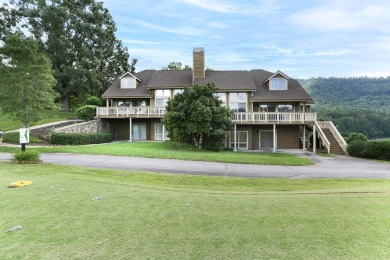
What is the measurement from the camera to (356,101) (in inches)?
3110

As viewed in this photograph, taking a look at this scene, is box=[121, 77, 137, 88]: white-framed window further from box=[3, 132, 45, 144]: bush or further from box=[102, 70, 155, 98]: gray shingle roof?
box=[3, 132, 45, 144]: bush

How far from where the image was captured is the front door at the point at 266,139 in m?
33.1

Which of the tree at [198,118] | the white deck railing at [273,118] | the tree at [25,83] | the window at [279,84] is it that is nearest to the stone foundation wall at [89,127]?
the tree at [25,83]

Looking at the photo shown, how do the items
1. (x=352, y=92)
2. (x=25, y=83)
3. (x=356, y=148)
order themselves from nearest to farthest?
(x=25, y=83) < (x=356, y=148) < (x=352, y=92)

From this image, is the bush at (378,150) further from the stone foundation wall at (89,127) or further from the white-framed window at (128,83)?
the stone foundation wall at (89,127)

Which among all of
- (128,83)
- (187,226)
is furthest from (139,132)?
(187,226)

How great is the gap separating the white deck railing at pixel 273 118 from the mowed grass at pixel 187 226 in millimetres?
21846

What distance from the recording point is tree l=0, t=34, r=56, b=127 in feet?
62.3

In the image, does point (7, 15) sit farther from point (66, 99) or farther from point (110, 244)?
point (110, 244)

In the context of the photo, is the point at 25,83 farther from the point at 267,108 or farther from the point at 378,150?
the point at 378,150

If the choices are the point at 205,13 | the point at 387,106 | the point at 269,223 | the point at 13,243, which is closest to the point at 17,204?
the point at 13,243

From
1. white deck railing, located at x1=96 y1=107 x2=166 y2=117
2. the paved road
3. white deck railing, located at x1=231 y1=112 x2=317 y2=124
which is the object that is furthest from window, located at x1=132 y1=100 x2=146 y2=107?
the paved road

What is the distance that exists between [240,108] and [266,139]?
14.0ft

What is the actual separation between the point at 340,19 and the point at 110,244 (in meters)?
19.7
